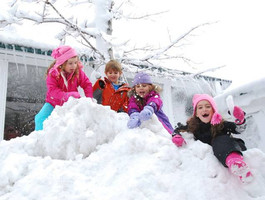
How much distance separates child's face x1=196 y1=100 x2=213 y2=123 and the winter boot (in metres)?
0.52

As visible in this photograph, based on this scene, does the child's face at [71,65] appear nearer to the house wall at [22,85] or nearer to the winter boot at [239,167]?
the winter boot at [239,167]

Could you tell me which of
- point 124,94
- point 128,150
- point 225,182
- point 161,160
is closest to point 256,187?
point 225,182

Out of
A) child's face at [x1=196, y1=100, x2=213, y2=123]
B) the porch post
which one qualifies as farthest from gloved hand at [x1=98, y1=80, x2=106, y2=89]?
the porch post

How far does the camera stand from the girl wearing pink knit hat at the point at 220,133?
4.85 feet

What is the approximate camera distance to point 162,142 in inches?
69.0

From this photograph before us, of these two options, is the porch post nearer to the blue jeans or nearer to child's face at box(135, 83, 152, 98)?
the blue jeans

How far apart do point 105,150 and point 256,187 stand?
39.8 inches

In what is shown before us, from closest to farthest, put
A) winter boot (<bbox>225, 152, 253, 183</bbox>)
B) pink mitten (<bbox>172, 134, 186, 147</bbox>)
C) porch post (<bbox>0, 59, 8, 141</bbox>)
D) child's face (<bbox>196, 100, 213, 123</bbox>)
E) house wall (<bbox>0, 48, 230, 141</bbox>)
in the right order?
winter boot (<bbox>225, 152, 253, 183</bbox>)
pink mitten (<bbox>172, 134, 186, 147</bbox>)
child's face (<bbox>196, 100, 213, 123</bbox>)
porch post (<bbox>0, 59, 8, 141</bbox>)
house wall (<bbox>0, 48, 230, 141</bbox>)

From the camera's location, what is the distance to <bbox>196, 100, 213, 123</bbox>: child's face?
2.01 meters

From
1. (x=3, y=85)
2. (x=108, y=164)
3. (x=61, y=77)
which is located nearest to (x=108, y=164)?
(x=108, y=164)

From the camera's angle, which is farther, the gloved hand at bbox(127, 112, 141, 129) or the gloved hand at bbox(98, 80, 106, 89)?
the gloved hand at bbox(98, 80, 106, 89)

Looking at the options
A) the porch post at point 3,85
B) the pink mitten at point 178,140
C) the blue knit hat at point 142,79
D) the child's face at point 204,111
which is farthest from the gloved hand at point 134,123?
the porch post at point 3,85

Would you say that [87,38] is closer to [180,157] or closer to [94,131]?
[94,131]

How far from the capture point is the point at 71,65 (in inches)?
107
